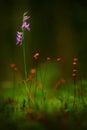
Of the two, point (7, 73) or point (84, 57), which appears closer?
point (84, 57)

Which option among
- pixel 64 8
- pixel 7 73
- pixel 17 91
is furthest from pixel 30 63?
pixel 17 91

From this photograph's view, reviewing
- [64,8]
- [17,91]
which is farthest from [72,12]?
[17,91]

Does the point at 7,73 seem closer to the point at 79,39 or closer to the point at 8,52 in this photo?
the point at 8,52

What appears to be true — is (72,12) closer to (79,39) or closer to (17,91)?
(79,39)

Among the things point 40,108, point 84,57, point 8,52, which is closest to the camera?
point 40,108

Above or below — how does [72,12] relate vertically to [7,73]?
above

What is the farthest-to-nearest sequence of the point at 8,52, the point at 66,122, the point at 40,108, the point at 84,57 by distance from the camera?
the point at 8,52 → the point at 84,57 → the point at 40,108 → the point at 66,122

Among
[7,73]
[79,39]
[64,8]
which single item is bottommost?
[7,73]
